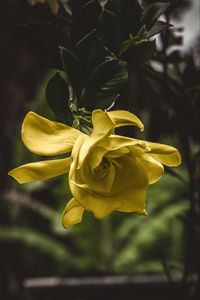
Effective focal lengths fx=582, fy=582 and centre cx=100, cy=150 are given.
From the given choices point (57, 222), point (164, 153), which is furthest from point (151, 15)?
point (57, 222)

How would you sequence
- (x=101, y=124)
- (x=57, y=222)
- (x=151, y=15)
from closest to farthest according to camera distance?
1. (x=101, y=124)
2. (x=151, y=15)
3. (x=57, y=222)

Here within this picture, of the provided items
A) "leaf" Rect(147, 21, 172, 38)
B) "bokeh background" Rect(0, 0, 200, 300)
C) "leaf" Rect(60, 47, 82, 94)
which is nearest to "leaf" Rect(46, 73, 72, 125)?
"leaf" Rect(60, 47, 82, 94)

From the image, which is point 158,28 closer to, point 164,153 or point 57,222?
point 164,153

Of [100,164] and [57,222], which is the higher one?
[100,164]

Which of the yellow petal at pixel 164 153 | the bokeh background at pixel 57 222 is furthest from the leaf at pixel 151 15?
the bokeh background at pixel 57 222

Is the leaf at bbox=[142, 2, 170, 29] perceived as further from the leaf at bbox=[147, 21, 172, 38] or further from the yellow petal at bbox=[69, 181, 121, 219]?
the yellow petal at bbox=[69, 181, 121, 219]

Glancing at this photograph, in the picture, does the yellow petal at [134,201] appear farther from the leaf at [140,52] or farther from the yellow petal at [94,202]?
the leaf at [140,52]

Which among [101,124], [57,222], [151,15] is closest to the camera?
[101,124]
